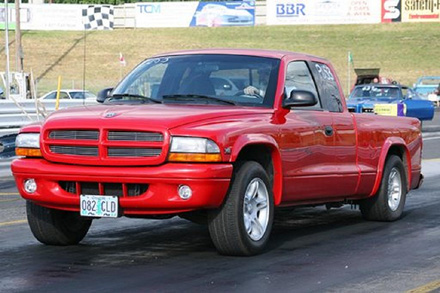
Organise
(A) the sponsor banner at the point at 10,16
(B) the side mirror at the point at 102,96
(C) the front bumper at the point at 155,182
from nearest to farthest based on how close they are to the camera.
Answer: (C) the front bumper at the point at 155,182 < (B) the side mirror at the point at 102,96 < (A) the sponsor banner at the point at 10,16

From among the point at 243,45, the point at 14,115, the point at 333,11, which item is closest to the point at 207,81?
the point at 14,115

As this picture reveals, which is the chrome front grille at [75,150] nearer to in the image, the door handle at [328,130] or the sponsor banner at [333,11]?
the door handle at [328,130]

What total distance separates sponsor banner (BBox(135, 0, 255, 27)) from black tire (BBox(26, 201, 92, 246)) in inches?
2509

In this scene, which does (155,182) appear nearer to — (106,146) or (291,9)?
(106,146)

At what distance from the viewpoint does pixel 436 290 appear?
7352 mm

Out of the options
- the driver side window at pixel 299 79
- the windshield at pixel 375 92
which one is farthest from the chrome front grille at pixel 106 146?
the windshield at pixel 375 92

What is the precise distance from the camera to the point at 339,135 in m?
10.1

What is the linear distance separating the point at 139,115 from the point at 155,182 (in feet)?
1.99

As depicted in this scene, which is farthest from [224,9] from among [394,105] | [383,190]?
[383,190]

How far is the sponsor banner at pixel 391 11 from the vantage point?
6925 cm

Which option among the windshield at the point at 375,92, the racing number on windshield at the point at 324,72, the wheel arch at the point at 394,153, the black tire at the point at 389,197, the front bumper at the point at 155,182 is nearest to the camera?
the front bumper at the point at 155,182

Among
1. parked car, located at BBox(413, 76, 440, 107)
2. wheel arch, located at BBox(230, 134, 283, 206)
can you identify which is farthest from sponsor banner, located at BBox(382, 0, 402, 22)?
wheel arch, located at BBox(230, 134, 283, 206)

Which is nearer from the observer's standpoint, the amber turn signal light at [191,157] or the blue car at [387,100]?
the amber turn signal light at [191,157]

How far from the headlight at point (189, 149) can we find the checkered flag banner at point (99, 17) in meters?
63.8
